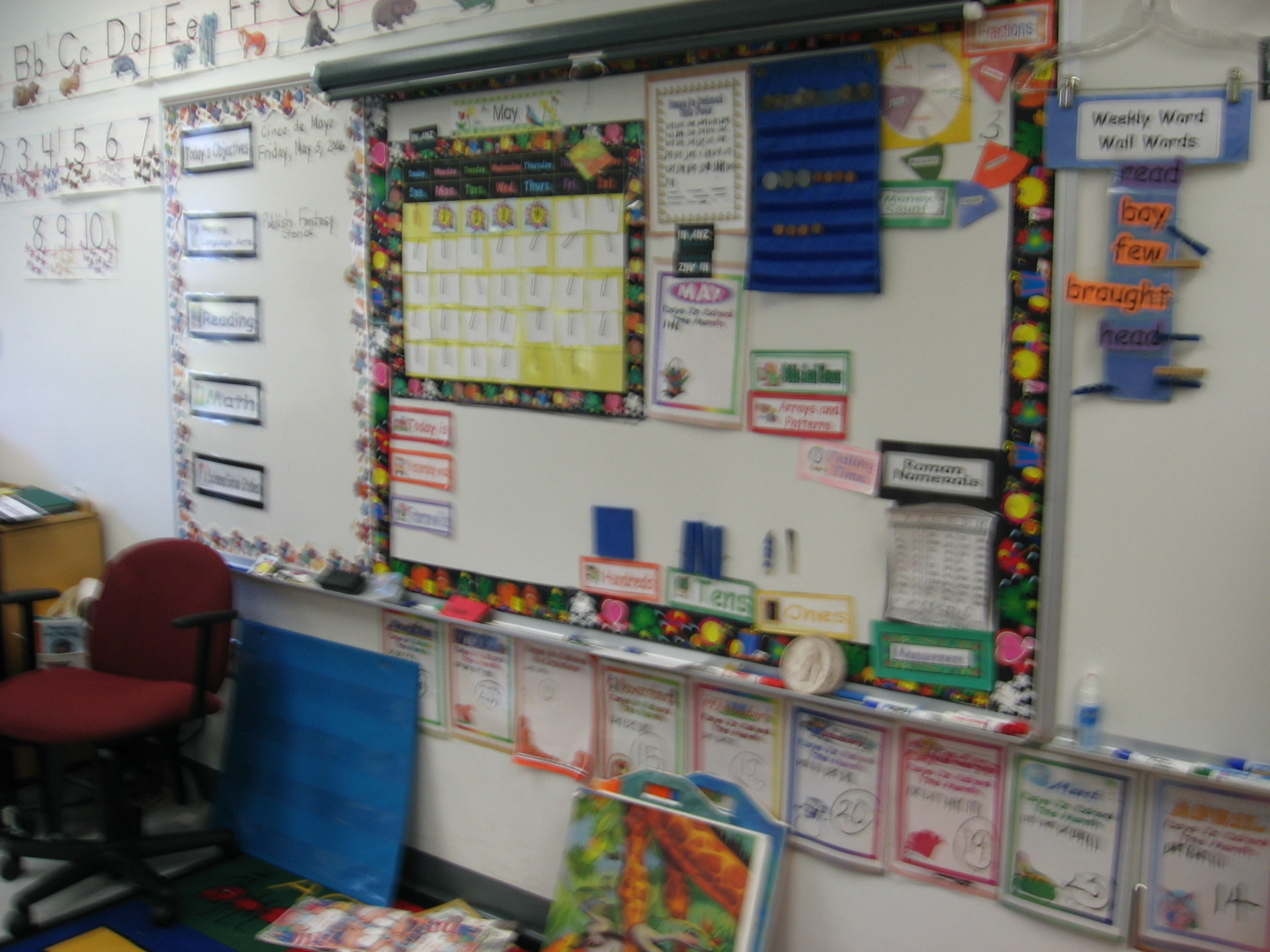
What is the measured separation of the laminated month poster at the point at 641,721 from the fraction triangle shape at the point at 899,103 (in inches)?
45.9

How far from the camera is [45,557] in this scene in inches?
126

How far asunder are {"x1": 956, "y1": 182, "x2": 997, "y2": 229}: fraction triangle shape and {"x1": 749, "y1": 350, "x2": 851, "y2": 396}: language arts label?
0.99 feet

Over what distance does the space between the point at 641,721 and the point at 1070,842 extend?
0.88 metres

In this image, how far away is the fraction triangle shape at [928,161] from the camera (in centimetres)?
172

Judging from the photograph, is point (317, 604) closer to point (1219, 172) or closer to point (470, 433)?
point (470, 433)

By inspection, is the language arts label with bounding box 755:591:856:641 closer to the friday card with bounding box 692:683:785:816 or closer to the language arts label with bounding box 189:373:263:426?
the friday card with bounding box 692:683:785:816

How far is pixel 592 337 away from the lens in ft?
7.05

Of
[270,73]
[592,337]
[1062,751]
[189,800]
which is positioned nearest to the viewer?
[1062,751]

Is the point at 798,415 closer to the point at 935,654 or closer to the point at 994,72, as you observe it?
the point at 935,654

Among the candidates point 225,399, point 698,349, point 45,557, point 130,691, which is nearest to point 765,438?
point 698,349

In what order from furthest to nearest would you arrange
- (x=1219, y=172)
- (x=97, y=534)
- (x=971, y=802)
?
(x=97, y=534)
(x=971, y=802)
(x=1219, y=172)

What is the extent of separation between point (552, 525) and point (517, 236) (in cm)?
64

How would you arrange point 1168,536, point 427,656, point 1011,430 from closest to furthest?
point 1168,536 → point 1011,430 → point 427,656

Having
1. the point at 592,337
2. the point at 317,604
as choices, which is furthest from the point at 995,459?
the point at 317,604
